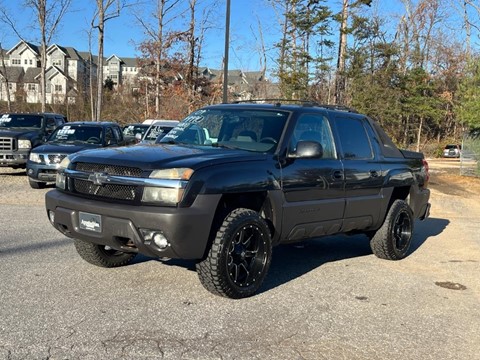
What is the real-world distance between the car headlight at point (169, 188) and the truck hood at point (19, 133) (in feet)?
37.3

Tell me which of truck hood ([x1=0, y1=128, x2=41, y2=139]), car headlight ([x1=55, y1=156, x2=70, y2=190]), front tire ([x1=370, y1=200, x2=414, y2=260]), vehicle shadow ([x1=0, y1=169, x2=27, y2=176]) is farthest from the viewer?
vehicle shadow ([x1=0, y1=169, x2=27, y2=176])

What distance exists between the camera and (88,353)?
352 centimetres

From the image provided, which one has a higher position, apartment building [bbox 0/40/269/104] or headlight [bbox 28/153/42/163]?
apartment building [bbox 0/40/269/104]

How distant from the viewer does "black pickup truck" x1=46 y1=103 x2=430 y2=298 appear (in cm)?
440

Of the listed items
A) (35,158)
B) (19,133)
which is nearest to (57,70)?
(19,133)

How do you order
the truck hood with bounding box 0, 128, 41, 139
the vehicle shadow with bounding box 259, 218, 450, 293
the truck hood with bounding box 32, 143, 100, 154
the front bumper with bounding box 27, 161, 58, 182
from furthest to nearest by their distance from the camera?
the truck hood with bounding box 0, 128, 41, 139 → the truck hood with bounding box 32, 143, 100, 154 → the front bumper with bounding box 27, 161, 58, 182 → the vehicle shadow with bounding box 259, 218, 450, 293

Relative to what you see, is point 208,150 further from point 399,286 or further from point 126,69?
point 126,69

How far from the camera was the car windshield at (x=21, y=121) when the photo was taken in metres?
15.5

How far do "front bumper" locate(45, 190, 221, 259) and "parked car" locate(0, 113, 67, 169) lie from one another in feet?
35.0

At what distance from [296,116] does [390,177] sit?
1.90m

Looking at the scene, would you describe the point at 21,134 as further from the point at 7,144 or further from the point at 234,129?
the point at 234,129

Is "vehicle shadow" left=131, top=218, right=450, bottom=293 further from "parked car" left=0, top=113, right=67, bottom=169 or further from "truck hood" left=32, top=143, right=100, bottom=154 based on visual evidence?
"parked car" left=0, top=113, right=67, bottom=169

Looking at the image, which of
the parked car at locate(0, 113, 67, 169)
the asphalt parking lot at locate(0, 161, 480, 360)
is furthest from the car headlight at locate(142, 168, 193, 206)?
the parked car at locate(0, 113, 67, 169)

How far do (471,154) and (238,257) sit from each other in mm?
20721
